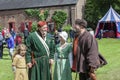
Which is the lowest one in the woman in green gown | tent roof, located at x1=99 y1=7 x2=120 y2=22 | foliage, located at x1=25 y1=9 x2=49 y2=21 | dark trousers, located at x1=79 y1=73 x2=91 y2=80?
dark trousers, located at x1=79 y1=73 x2=91 y2=80

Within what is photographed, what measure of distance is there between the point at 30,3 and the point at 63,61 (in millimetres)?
45277

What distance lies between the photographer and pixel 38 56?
8.94m

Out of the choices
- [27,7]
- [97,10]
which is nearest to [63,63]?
[97,10]

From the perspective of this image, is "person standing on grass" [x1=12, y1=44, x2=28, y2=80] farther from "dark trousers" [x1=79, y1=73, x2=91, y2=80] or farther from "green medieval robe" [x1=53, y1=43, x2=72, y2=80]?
"dark trousers" [x1=79, y1=73, x2=91, y2=80]

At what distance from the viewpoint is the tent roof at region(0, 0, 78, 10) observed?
5121cm

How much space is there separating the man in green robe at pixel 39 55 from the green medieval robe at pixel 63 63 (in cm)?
72

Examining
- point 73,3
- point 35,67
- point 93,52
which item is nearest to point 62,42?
point 35,67

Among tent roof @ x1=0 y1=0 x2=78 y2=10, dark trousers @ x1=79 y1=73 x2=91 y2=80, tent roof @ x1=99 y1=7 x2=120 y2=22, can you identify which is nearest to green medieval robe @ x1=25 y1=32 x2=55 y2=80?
dark trousers @ x1=79 y1=73 x2=91 y2=80

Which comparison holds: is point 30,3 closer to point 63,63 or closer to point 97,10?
point 97,10

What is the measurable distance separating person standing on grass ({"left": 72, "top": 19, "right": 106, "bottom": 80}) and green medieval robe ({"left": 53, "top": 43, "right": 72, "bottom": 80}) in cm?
121

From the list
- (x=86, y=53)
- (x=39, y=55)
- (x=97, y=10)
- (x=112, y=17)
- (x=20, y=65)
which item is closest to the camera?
(x=86, y=53)

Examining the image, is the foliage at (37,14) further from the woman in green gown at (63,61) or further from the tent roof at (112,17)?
the woman in green gown at (63,61)

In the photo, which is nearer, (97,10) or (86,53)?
(86,53)

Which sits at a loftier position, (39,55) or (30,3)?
(30,3)
